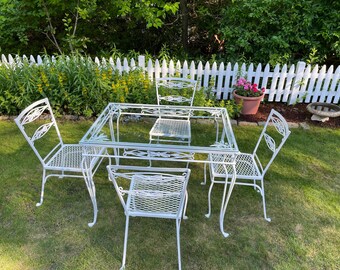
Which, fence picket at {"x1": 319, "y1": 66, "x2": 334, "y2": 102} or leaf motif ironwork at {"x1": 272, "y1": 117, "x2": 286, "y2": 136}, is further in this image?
fence picket at {"x1": 319, "y1": 66, "x2": 334, "y2": 102}

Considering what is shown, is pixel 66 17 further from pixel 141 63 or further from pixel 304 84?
pixel 304 84

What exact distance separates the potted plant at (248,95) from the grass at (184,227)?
1.41 metres

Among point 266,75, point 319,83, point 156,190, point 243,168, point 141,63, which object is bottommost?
point 243,168

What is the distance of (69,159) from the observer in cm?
256

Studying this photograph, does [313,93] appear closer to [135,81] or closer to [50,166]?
[135,81]

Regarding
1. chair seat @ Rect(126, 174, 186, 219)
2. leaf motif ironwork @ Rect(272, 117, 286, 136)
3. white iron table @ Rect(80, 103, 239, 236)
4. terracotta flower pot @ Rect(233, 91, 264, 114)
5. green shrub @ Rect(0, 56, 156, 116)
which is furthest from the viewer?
Result: terracotta flower pot @ Rect(233, 91, 264, 114)

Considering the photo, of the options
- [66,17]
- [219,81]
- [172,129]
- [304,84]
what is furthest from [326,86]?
[66,17]

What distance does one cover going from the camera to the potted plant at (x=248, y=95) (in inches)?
167

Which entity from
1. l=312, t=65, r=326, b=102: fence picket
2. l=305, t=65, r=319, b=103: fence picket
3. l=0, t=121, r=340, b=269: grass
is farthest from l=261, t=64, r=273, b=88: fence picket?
l=0, t=121, r=340, b=269: grass

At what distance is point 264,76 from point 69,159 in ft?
11.3

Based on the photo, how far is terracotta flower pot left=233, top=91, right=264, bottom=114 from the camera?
422 centimetres

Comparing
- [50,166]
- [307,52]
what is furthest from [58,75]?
[307,52]

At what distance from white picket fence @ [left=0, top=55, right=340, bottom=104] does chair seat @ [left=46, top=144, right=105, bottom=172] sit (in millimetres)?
2194

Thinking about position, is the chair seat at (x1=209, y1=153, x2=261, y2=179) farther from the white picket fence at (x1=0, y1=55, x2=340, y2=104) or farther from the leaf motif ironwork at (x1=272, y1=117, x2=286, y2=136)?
the white picket fence at (x1=0, y1=55, x2=340, y2=104)
